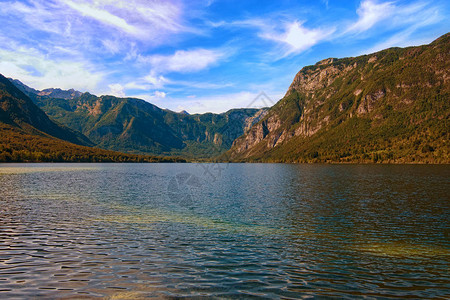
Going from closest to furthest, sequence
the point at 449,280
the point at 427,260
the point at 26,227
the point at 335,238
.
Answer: the point at 449,280
the point at 427,260
the point at 335,238
the point at 26,227

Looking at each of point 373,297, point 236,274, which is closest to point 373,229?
point 373,297

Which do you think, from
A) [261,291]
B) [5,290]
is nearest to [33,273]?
[5,290]

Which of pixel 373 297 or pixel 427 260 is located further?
pixel 427 260

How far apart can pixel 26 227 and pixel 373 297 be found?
113 feet

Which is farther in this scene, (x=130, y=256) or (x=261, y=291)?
(x=130, y=256)

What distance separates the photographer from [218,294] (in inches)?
580

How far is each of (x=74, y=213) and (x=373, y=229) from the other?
40.1 metres

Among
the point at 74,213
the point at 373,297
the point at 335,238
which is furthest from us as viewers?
the point at 74,213

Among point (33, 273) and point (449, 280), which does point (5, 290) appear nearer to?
point (33, 273)

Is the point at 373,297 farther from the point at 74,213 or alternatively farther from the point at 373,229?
the point at 74,213

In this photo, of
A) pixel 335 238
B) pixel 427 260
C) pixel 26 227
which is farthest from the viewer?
pixel 26 227

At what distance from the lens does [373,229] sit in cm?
3064

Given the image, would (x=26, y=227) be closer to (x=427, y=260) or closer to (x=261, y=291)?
(x=261, y=291)

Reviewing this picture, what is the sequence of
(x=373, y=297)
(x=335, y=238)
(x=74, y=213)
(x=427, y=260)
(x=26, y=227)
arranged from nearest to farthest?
(x=373, y=297) → (x=427, y=260) → (x=335, y=238) → (x=26, y=227) → (x=74, y=213)
